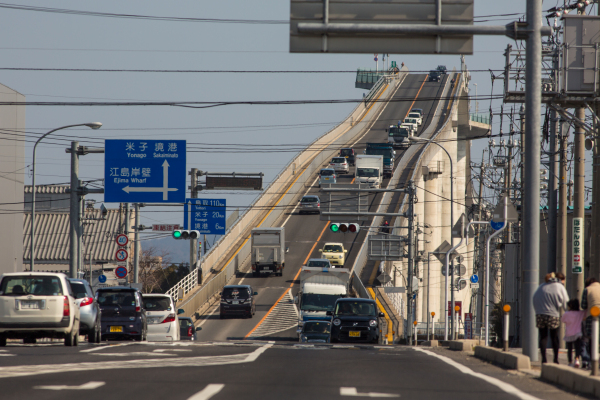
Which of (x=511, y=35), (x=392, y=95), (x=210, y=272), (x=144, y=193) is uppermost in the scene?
(x=392, y=95)

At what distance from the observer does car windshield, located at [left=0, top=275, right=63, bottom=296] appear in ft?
56.0

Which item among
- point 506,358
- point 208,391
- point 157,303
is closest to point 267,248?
point 157,303

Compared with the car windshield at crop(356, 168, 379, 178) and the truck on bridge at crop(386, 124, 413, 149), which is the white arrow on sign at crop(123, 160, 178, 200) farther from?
the truck on bridge at crop(386, 124, 413, 149)

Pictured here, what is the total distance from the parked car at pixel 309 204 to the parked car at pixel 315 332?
125 feet

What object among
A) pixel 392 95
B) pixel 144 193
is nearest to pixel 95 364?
pixel 144 193

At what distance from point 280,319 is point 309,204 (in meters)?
27.5

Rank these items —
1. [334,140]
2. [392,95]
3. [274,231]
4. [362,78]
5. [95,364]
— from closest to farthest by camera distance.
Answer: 1. [95,364]
2. [274,231]
3. [334,140]
4. [392,95]
5. [362,78]

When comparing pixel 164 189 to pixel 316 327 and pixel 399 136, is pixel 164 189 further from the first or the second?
pixel 399 136

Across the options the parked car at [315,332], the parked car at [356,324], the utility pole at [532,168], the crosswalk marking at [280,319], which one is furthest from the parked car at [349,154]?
the utility pole at [532,168]

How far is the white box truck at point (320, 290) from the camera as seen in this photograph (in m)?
36.3

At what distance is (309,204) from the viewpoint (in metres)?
70.1

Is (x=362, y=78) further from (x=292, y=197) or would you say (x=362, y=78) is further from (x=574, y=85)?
(x=574, y=85)

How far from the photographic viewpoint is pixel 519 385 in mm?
10016

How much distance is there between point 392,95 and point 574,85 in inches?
3706
